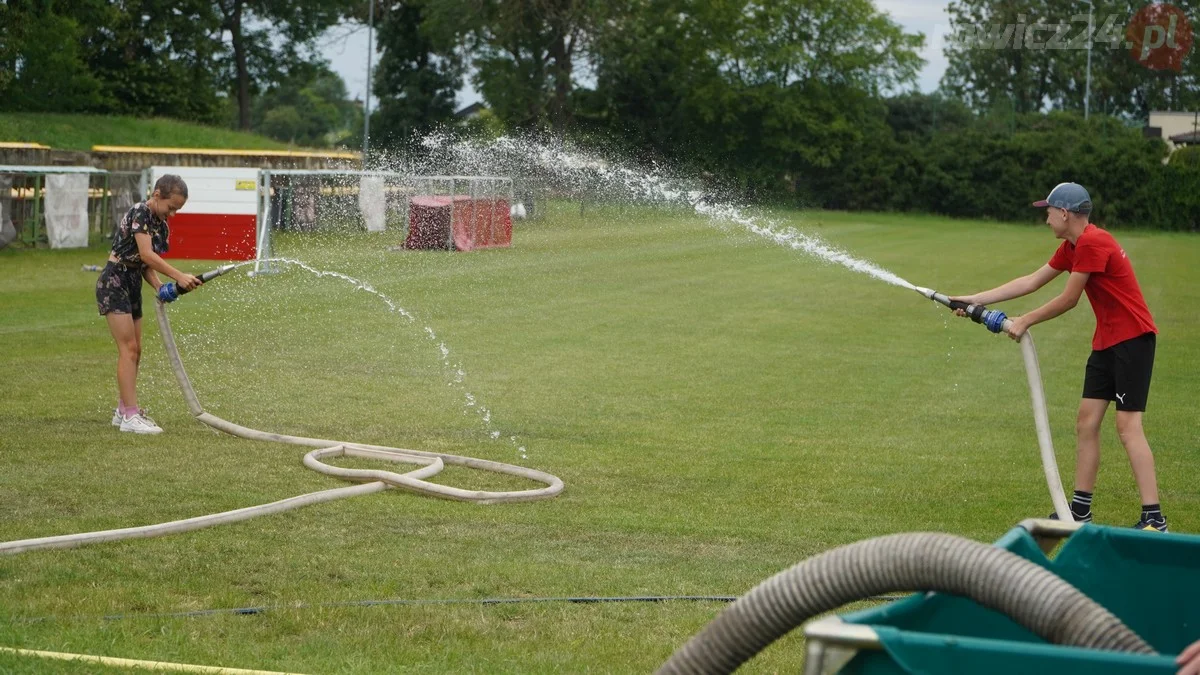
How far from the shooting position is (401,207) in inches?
1420

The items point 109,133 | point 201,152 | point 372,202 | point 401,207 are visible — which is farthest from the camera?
point 109,133

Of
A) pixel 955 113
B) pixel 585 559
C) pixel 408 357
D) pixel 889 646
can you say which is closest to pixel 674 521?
pixel 585 559

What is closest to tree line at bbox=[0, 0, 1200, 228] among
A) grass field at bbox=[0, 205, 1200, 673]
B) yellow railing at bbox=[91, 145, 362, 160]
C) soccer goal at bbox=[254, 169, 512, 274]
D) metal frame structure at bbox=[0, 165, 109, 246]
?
yellow railing at bbox=[91, 145, 362, 160]

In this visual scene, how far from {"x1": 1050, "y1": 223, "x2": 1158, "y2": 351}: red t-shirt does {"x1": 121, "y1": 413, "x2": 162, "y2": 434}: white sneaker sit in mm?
6335

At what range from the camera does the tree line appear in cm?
6162

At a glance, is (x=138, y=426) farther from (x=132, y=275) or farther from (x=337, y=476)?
(x=337, y=476)

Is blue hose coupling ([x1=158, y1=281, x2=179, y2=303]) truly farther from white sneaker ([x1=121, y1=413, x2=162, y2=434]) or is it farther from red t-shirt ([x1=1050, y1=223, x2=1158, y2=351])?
red t-shirt ([x1=1050, y1=223, x2=1158, y2=351])

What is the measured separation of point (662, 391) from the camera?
12.9 meters

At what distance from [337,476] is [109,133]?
44.6 metres

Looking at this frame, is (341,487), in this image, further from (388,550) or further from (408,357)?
(408,357)

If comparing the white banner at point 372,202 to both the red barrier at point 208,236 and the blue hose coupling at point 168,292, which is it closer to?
the red barrier at point 208,236

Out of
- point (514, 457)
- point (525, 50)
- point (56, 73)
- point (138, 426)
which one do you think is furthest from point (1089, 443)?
point (525, 50)

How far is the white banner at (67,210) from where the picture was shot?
1153 inches

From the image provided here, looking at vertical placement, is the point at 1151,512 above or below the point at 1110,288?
below
